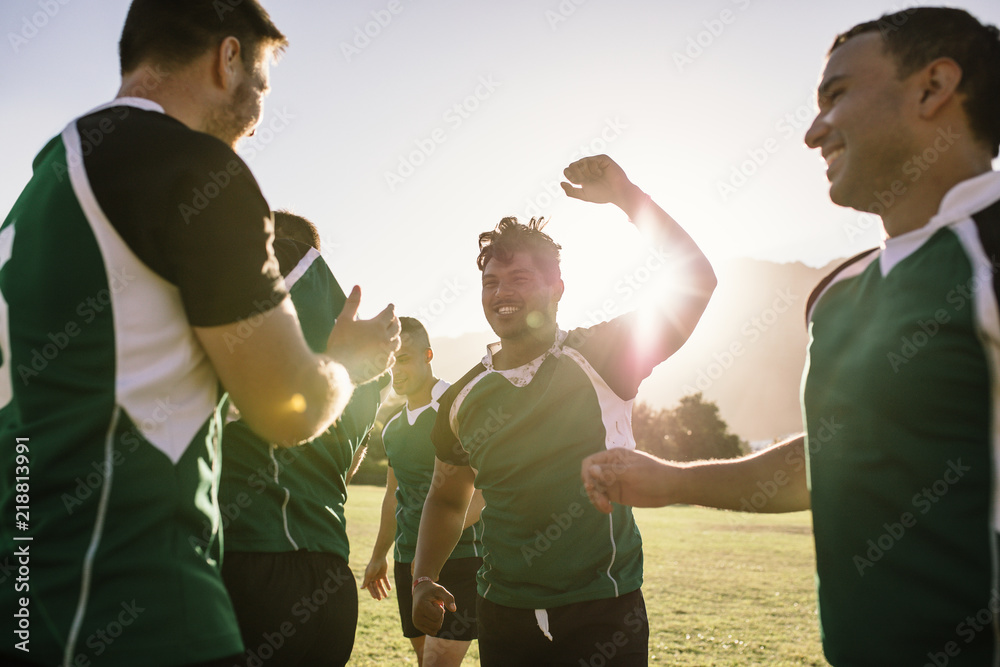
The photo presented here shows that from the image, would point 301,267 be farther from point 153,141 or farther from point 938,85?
point 938,85

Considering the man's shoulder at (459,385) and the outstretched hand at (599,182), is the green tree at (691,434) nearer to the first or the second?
the man's shoulder at (459,385)

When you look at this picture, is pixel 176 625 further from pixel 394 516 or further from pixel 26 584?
→ pixel 394 516

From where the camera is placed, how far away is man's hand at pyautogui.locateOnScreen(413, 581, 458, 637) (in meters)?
4.09

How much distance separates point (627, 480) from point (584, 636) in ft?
4.52

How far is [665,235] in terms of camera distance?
3.50 m

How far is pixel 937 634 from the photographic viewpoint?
5.61 ft

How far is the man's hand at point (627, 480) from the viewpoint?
2424 millimetres

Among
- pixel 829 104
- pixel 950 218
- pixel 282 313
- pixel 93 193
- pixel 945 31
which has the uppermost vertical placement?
pixel 945 31

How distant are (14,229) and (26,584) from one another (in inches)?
34.1

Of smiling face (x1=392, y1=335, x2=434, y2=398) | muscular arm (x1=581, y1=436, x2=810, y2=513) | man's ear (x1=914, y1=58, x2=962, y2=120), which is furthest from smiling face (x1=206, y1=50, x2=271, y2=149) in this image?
smiling face (x1=392, y1=335, x2=434, y2=398)

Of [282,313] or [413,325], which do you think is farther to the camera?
[413,325]

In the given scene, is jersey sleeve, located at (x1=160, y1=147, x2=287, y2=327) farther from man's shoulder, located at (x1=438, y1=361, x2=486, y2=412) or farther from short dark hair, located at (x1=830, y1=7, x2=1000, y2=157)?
man's shoulder, located at (x1=438, y1=361, x2=486, y2=412)

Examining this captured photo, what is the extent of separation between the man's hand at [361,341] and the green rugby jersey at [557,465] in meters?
1.52

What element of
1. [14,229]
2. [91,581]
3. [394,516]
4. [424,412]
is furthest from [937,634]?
[394,516]
